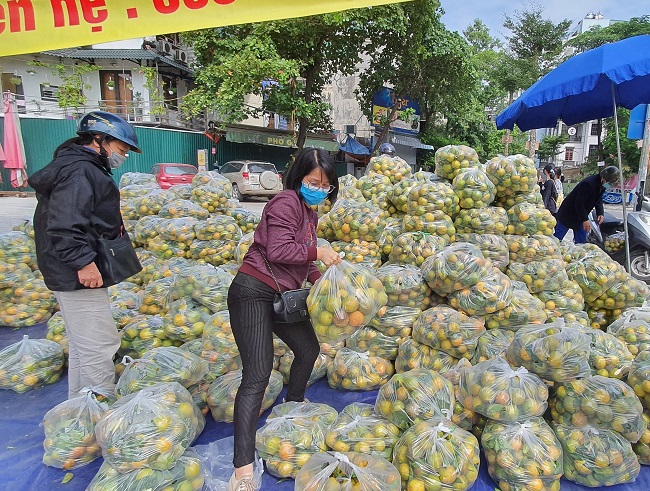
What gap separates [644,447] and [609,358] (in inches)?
17.4

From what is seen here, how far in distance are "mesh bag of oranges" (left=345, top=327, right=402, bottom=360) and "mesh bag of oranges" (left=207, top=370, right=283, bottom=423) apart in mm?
650

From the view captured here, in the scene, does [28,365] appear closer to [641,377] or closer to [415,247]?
[415,247]

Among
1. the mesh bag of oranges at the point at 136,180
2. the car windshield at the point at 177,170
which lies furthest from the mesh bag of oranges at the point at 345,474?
the car windshield at the point at 177,170

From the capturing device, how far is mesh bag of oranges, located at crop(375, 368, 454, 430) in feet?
6.91

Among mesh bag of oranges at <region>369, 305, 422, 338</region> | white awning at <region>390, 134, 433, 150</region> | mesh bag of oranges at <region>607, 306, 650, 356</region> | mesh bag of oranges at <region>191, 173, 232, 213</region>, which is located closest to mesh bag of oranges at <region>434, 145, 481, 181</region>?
mesh bag of oranges at <region>369, 305, 422, 338</region>

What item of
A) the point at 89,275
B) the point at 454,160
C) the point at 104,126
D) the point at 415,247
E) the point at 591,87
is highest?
the point at 591,87

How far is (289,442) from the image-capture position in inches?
81.4

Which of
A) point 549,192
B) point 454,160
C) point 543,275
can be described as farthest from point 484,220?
point 549,192

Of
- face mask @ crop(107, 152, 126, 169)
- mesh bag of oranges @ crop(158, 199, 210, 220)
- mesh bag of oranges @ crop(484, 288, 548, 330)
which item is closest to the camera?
face mask @ crop(107, 152, 126, 169)

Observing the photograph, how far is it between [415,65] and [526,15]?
2318 centimetres

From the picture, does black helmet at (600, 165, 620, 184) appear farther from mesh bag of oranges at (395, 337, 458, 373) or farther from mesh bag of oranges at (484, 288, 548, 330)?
mesh bag of oranges at (395, 337, 458, 373)

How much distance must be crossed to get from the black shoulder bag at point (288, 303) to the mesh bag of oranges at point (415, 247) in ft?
4.19

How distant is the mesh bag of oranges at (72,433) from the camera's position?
2139 millimetres

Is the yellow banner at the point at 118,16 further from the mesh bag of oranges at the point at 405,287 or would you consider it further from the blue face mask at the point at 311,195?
the mesh bag of oranges at the point at 405,287
